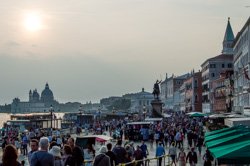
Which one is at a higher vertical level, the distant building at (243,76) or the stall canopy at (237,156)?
the distant building at (243,76)

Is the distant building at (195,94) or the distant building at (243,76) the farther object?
the distant building at (195,94)

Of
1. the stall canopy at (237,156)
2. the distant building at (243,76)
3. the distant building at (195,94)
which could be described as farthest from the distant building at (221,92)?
the stall canopy at (237,156)

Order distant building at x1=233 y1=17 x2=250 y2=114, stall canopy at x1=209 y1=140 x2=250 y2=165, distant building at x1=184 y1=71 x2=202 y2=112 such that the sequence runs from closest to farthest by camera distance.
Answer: stall canopy at x1=209 y1=140 x2=250 y2=165
distant building at x1=233 y1=17 x2=250 y2=114
distant building at x1=184 y1=71 x2=202 y2=112

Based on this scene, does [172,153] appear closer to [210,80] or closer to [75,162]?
[75,162]

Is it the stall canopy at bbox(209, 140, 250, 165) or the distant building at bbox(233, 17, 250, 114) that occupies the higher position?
the distant building at bbox(233, 17, 250, 114)

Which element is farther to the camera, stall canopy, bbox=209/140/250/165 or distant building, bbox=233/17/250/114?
distant building, bbox=233/17/250/114

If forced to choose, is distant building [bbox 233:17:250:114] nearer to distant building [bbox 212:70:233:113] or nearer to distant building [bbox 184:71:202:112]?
distant building [bbox 212:70:233:113]

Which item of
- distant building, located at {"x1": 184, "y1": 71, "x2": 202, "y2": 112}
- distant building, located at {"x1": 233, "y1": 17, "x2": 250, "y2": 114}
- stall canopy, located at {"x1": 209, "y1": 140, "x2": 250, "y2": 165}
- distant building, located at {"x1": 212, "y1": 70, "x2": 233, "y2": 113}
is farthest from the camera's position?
distant building, located at {"x1": 184, "y1": 71, "x2": 202, "y2": 112}

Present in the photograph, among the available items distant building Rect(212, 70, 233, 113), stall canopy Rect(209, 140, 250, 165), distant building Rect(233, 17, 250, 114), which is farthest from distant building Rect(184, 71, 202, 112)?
stall canopy Rect(209, 140, 250, 165)

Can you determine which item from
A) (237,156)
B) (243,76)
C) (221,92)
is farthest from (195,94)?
(237,156)

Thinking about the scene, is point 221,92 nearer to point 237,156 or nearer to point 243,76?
point 243,76

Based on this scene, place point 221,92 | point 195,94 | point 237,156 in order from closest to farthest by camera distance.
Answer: point 237,156 < point 221,92 < point 195,94

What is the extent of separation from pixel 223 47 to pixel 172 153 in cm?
11785

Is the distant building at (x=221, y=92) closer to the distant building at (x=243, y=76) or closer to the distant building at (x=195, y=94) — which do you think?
the distant building at (x=243, y=76)
